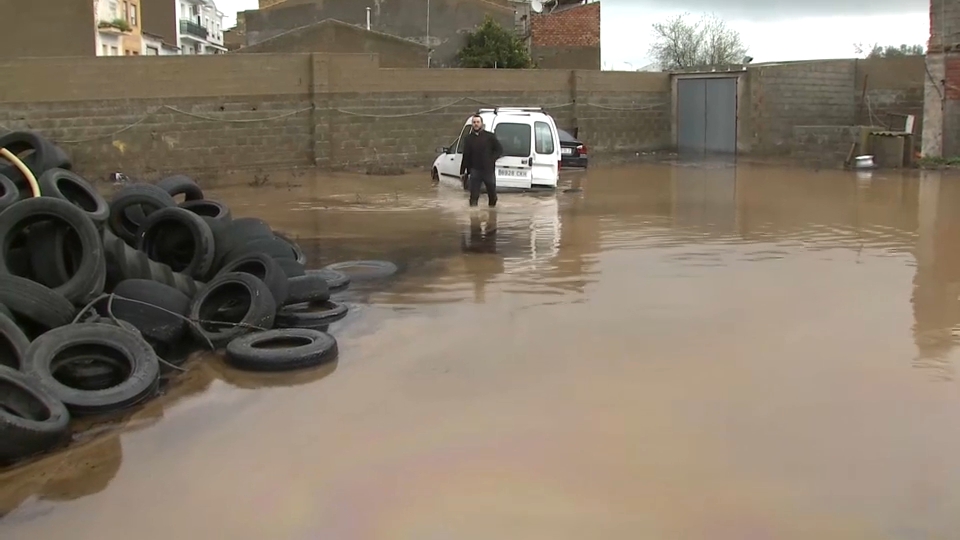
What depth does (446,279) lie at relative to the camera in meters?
10.8

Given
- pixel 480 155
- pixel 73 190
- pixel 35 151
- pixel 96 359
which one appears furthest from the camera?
pixel 480 155

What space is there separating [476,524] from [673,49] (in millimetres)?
64137

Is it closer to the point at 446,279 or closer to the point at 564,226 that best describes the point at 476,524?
the point at 446,279

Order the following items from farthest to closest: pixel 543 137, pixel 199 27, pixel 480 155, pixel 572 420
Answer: pixel 199 27 → pixel 543 137 → pixel 480 155 → pixel 572 420

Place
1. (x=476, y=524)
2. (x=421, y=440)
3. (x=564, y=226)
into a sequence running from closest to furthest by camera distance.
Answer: (x=476, y=524)
(x=421, y=440)
(x=564, y=226)

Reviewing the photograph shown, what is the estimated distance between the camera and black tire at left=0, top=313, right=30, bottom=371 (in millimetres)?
6590

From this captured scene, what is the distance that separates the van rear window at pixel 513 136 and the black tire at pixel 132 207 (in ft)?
28.8

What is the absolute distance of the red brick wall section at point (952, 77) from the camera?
2577 cm

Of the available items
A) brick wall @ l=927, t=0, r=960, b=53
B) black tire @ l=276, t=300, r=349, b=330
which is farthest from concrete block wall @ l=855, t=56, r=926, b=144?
black tire @ l=276, t=300, r=349, b=330

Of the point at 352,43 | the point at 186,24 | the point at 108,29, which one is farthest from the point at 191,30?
the point at 352,43

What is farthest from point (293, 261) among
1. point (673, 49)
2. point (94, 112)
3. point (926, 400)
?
point (673, 49)

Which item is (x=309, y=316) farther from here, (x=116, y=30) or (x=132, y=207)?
(x=116, y=30)

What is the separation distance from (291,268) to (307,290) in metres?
0.53

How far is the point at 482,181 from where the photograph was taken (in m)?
16.5
